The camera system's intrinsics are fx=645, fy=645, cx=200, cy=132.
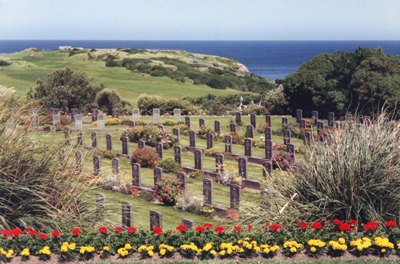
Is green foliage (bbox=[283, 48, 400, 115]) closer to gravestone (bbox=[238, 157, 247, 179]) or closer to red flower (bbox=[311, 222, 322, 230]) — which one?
gravestone (bbox=[238, 157, 247, 179])

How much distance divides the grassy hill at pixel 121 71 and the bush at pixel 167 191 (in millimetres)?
27125

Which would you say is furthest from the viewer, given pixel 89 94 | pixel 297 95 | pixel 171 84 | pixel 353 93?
pixel 171 84

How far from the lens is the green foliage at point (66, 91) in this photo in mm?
39406

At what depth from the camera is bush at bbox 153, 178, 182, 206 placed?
1855 centimetres

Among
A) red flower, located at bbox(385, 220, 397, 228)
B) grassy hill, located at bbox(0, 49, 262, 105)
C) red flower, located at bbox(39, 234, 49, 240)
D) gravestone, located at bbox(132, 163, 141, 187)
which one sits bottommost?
grassy hill, located at bbox(0, 49, 262, 105)

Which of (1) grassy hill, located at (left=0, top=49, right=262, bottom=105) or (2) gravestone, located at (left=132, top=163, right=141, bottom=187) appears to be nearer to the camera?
(2) gravestone, located at (left=132, top=163, right=141, bottom=187)

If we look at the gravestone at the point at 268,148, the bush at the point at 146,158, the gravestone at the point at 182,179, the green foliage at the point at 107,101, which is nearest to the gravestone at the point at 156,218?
the gravestone at the point at 182,179

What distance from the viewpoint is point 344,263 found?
10078mm

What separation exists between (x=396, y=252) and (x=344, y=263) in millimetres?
1051

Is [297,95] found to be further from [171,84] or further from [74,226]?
[74,226]

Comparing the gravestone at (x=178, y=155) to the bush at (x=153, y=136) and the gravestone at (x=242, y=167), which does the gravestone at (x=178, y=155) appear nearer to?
the gravestone at (x=242, y=167)

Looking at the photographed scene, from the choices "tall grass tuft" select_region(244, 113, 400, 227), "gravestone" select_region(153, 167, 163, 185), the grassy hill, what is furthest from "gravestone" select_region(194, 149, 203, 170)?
the grassy hill

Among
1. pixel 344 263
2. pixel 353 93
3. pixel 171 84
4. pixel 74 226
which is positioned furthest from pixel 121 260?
pixel 171 84

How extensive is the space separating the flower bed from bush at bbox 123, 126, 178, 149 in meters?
17.2
